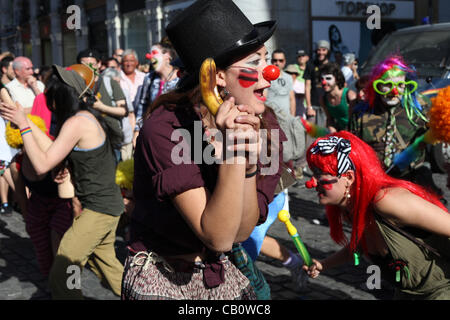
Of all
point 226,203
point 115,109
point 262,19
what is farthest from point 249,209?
point 262,19

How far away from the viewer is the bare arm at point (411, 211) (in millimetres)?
2574

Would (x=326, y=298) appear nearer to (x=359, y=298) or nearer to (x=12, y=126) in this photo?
(x=359, y=298)

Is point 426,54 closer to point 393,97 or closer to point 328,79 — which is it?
point 328,79

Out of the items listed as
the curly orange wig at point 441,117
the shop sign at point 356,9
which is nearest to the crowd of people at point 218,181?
the curly orange wig at point 441,117

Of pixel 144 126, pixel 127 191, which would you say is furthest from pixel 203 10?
pixel 127 191

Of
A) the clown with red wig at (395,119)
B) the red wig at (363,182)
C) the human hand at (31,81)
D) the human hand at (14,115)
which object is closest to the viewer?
the red wig at (363,182)

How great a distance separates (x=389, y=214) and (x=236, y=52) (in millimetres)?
1296

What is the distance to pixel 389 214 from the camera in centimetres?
269

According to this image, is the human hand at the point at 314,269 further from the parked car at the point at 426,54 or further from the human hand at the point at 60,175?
the parked car at the point at 426,54

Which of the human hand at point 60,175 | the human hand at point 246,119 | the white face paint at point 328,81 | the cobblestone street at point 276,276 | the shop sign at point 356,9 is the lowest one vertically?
the cobblestone street at point 276,276

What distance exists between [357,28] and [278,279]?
14.6 m

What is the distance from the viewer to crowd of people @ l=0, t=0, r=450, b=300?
1770 millimetres
